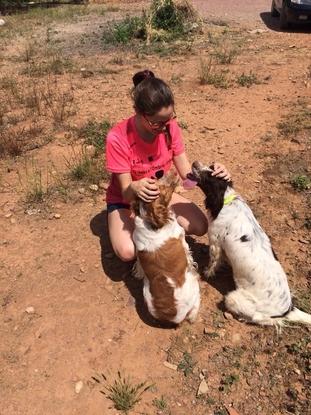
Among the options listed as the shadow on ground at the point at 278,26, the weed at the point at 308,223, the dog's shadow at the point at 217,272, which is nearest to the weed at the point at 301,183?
the weed at the point at 308,223

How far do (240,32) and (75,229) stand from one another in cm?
863

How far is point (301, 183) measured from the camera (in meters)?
4.92

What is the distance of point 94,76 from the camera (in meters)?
8.56

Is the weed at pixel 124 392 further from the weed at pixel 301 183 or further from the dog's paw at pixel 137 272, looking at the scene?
the weed at pixel 301 183

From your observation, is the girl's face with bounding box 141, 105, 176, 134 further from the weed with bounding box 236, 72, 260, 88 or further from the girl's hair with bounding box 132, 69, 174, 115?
the weed with bounding box 236, 72, 260, 88

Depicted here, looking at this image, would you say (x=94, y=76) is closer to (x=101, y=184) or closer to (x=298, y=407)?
(x=101, y=184)

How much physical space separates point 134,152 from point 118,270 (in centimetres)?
111

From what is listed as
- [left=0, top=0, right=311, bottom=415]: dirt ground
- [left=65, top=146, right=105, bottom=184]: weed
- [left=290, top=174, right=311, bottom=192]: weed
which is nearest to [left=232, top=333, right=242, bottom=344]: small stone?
[left=0, top=0, right=311, bottom=415]: dirt ground

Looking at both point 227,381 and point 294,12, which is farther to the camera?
point 294,12

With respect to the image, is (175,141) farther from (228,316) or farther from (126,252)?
(228,316)

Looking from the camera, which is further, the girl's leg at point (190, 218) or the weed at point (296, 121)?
the weed at point (296, 121)

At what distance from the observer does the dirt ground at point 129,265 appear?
3057mm

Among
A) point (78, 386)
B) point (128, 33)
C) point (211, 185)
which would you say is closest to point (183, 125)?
point (211, 185)

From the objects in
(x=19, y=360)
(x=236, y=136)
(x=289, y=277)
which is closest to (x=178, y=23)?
(x=236, y=136)
